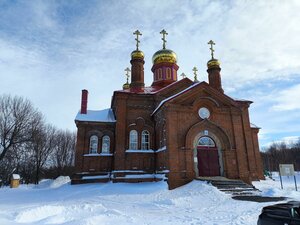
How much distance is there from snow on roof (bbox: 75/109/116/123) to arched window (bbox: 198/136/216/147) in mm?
7848

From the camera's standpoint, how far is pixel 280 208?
5203mm

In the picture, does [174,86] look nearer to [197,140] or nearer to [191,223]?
[197,140]

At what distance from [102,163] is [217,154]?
9442 mm

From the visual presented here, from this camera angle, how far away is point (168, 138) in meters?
17.2

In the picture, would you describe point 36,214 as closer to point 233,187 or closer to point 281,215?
point 281,215

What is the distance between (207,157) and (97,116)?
10.4 metres

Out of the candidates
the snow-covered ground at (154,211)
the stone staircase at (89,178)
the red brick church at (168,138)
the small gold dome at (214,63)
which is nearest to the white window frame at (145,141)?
the red brick church at (168,138)

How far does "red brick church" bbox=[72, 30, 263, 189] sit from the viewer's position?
695 inches

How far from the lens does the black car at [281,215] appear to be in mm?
4793

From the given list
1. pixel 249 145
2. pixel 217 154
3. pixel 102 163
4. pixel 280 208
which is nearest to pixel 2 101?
pixel 102 163

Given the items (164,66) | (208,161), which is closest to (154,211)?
(208,161)

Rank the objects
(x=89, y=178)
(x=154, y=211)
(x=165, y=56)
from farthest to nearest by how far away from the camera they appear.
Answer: (x=165, y=56) < (x=89, y=178) < (x=154, y=211)

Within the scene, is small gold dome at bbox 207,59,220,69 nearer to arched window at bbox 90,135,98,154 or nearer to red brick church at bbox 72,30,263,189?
red brick church at bbox 72,30,263,189

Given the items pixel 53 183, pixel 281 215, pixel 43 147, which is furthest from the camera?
pixel 43 147
